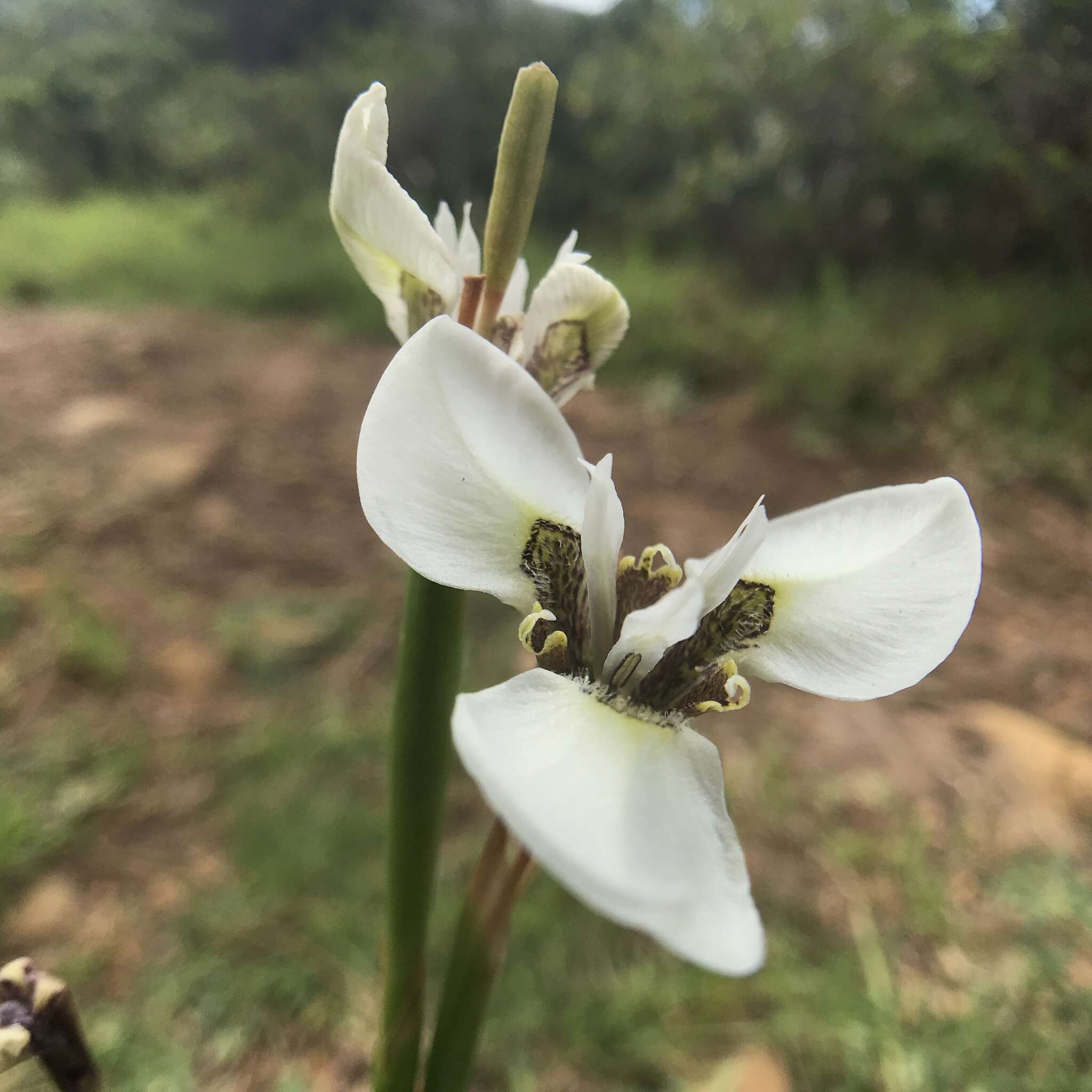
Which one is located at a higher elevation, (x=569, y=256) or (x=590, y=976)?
(x=569, y=256)

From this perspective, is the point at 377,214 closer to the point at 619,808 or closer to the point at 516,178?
the point at 516,178

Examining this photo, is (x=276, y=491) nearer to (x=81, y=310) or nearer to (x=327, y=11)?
(x=81, y=310)

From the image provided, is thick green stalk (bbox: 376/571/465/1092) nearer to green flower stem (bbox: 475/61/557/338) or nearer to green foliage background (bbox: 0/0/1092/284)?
green flower stem (bbox: 475/61/557/338)

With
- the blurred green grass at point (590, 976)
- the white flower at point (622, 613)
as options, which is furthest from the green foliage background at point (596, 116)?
the white flower at point (622, 613)

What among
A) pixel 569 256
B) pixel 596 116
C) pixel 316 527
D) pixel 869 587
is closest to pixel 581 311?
pixel 569 256

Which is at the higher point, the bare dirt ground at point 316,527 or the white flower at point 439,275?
the white flower at point 439,275

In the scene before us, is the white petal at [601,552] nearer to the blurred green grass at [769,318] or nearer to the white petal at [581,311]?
the white petal at [581,311]
